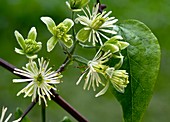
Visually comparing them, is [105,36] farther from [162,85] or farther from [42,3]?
[162,85]

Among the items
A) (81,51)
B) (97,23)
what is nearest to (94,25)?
(97,23)

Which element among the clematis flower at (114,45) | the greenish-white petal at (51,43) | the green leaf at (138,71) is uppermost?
the greenish-white petal at (51,43)

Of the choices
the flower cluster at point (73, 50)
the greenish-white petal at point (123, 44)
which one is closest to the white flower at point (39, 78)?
the flower cluster at point (73, 50)

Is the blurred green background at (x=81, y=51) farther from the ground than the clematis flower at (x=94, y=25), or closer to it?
closer to it

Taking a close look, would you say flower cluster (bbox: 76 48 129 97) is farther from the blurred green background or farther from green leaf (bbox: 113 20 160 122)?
the blurred green background

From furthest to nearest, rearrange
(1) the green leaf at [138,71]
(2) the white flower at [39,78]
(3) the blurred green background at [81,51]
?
(3) the blurred green background at [81,51] → (1) the green leaf at [138,71] → (2) the white flower at [39,78]

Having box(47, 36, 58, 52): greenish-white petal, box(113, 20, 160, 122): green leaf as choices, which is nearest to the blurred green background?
box(113, 20, 160, 122): green leaf

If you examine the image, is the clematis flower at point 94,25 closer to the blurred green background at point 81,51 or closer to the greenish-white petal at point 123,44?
the greenish-white petal at point 123,44

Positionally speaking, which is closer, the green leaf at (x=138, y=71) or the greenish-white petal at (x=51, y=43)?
the greenish-white petal at (x=51, y=43)
